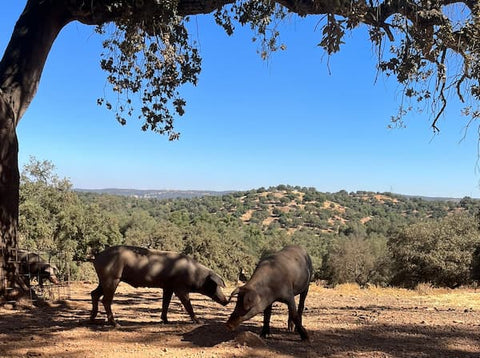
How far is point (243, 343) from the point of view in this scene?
19.1ft

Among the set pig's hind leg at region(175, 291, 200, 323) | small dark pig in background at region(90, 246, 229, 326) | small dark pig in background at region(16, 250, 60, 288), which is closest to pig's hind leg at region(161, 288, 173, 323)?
small dark pig in background at region(90, 246, 229, 326)

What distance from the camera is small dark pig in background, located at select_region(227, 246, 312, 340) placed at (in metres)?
5.86

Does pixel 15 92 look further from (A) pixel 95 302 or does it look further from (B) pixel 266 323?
(B) pixel 266 323

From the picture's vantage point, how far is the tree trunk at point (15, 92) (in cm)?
859

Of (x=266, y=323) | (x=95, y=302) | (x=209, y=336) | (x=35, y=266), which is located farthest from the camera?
(x=35, y=266)

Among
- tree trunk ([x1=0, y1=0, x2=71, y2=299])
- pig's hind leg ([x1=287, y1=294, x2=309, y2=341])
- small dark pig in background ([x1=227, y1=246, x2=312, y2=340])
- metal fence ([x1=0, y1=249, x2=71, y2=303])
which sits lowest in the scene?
metal fence ([x1=0, y1=249, x2=71, y2=303])

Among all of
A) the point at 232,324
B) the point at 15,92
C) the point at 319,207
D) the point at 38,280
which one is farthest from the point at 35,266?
the point at 319,207

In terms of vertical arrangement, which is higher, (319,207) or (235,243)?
(319,207)

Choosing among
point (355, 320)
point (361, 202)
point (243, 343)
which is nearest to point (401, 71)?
point (355, 320)

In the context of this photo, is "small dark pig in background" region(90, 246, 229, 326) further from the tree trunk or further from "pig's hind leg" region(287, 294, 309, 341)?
the tree trunk

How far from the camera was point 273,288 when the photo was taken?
6.29 metres

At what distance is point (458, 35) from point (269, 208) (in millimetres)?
110332

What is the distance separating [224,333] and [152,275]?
1.98m

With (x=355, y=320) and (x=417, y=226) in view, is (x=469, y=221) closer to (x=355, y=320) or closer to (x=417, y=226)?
(x=417, y=226)
